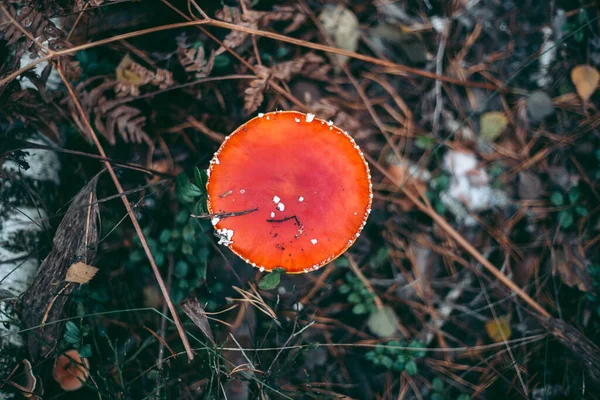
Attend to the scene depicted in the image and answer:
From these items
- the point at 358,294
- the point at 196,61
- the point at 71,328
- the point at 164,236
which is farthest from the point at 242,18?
the point at 71,328

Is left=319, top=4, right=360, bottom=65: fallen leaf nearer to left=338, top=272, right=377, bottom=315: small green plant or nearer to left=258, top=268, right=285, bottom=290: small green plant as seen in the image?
left=338, top=272, right=377, bottom=315: small green plant

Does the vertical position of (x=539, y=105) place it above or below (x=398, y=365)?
above

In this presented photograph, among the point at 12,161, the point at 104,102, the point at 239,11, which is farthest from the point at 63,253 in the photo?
the point at 239,11

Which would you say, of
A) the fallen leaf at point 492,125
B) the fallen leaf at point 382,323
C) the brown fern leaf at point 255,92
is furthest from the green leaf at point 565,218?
the brown fern leaf at point 255,92

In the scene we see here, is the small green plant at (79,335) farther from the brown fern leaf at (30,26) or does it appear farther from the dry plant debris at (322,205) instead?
the brown fern leaf at (30,26)

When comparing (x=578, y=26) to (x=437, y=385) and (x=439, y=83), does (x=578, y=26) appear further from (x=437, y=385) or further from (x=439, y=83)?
(x=437, y=385)

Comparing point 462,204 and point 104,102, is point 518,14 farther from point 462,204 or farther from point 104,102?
point 104,102

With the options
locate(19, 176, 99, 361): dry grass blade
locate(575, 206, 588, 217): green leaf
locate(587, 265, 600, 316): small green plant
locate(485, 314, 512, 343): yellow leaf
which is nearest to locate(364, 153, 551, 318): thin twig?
locate(485, 314, 512, 343): yellow leaf
